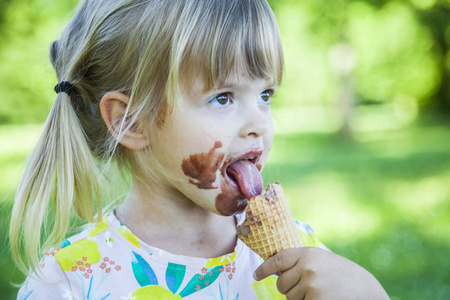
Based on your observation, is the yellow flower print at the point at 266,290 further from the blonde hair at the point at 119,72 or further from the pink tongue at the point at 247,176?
the blonde hair at the point at 119,72

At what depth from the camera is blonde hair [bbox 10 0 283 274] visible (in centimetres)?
177

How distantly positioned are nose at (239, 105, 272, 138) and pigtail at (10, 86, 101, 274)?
0.65 meters

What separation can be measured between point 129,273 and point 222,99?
69 cm

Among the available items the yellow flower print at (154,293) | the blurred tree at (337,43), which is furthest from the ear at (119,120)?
the blurred tree at (337,43)

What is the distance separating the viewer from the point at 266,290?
1905 mm

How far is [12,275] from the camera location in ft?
14.9

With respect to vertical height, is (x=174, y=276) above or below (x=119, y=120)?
below

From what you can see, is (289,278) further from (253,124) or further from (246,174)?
(253,124)

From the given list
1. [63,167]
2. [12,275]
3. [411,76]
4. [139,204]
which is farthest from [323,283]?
[411,76]

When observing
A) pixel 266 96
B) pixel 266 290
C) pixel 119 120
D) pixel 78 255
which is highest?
pixel 119 120

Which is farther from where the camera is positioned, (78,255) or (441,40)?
(441,40)

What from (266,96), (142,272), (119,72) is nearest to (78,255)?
(142,272)

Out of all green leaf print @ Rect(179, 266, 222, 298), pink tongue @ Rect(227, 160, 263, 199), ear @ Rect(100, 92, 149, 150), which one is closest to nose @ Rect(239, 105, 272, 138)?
pink tongue @ Rect(227, 160, 263, 199)

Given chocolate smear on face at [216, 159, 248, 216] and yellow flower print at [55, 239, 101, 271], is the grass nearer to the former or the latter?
yellow flower print at [55, 239, 101, 271]
